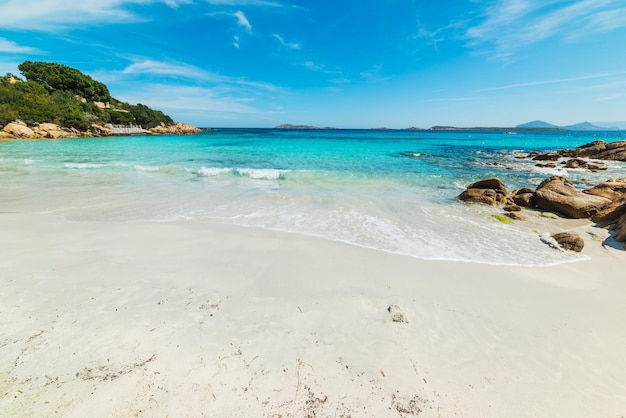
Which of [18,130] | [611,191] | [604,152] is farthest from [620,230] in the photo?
[18,130]

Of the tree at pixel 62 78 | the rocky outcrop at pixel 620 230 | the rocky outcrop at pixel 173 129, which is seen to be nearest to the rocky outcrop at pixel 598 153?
the rocky outcrop at pixel 620 230

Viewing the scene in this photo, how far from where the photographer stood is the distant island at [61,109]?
43.7 meters

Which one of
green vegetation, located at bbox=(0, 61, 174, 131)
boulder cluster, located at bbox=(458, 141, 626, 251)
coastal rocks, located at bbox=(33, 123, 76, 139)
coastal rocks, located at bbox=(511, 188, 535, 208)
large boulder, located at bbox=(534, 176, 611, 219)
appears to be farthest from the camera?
green vegetation, located at bbox=(0, 61, 174, 131)

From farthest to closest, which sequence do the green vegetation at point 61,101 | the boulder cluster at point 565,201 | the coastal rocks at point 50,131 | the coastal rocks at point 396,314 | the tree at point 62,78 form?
the tree at point 62,78, the green vegetation at point 61,101, the coastal rocks at point 50,131, the boulder cluster at point 565,201, the coastal rocks at point 396,314

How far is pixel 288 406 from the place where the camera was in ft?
7.77

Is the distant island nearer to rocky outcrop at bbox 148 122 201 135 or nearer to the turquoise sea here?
rocky outcrop at bbox 148 122 201 135

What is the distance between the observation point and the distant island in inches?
1720

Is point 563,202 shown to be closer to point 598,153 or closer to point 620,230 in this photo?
point 620,230

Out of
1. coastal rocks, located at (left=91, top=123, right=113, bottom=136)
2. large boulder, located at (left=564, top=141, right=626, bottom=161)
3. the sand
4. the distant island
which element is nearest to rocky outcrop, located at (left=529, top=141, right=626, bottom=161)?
large boulder, located at (left=564, top=141, right=626, bottom=161)

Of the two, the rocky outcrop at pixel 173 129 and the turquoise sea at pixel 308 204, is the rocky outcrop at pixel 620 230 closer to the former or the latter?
the turquoise sea at pixel 308 204

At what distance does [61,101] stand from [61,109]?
28.3ft

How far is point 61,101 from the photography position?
5678 cm

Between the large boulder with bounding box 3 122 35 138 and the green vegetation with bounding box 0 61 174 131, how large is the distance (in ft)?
13.8

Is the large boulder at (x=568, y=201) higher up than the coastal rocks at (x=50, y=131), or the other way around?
the coastal rocks at (x=50, y=131)
